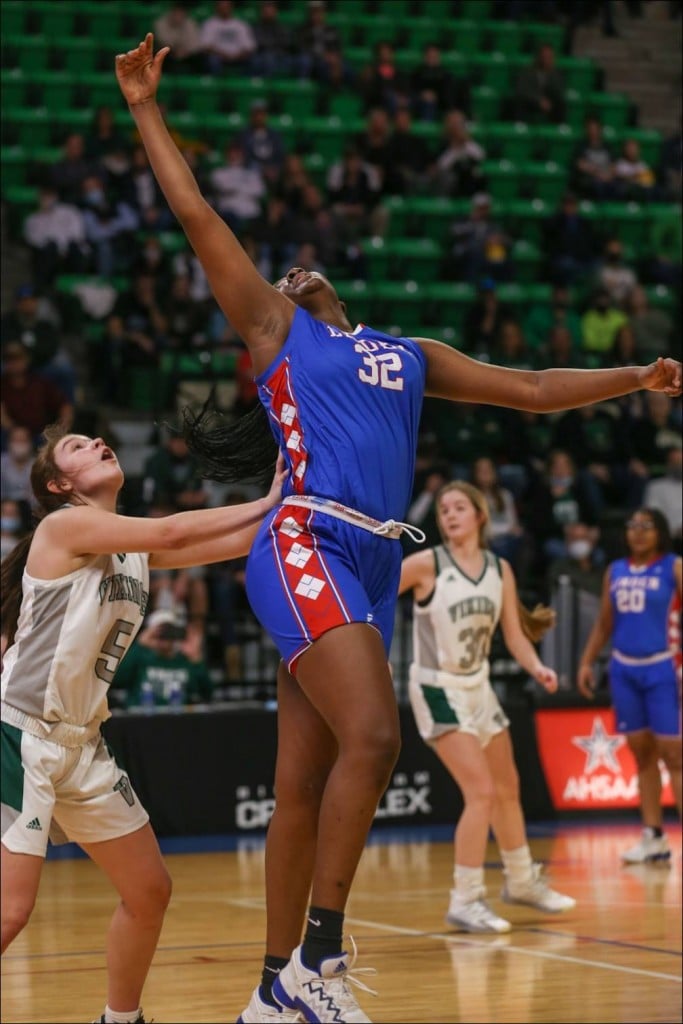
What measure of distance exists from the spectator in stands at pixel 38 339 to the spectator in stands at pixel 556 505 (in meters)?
3.97

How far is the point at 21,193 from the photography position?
1588cm

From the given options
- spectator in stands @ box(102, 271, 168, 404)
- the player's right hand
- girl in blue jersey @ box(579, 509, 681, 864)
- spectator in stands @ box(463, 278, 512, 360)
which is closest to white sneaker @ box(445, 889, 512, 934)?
girl in blue jersey @ box(579, 509, 681, 864)

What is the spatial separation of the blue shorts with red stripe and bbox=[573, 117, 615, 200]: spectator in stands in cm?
1465

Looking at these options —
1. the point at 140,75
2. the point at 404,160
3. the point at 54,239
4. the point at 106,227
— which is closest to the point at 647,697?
the point at 140,75

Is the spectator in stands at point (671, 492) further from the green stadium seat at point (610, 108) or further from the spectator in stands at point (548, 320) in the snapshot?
the green stadium seat at point (610, 108)

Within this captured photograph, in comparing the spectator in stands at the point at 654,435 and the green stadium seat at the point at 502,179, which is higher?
the green stadium seat at the point at 502,179

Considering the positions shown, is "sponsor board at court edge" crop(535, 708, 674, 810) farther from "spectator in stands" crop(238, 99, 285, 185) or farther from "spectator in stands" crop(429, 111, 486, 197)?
"spectator in stands" crop(429, 111, 486, 197)

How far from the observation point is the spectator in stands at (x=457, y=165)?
17.8m

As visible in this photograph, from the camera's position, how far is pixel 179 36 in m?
17.3

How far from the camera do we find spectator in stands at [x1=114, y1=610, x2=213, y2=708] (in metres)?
11.5

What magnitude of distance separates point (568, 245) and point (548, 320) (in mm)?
1263

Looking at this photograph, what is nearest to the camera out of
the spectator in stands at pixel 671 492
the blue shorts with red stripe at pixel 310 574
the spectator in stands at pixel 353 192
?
the blue shorts with red stripe at pixel 310 574

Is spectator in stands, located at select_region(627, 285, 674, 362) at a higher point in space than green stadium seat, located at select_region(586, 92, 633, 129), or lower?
lower

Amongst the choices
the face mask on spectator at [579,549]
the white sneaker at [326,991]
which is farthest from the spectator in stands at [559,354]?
the white sneaker at [326,991]
